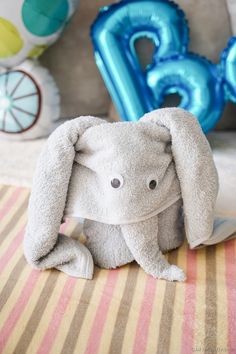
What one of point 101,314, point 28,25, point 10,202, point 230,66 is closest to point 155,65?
point 230,66

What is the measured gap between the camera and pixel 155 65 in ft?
4.13

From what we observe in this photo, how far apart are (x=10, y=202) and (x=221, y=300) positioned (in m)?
0.58

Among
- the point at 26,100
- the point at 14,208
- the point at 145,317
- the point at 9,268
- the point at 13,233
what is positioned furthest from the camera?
the point at 26,100

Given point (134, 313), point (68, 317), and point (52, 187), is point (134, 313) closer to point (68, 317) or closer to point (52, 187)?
point (68, 317)

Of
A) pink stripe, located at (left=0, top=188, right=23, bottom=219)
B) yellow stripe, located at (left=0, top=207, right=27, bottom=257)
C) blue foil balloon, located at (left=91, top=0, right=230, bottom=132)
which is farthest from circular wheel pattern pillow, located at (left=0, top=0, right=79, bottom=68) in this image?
yellow stripe, located at (left=0, top=207, right=27, bottom=257)

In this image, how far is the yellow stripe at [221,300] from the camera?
26.9 inches

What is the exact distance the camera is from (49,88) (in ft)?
4.50

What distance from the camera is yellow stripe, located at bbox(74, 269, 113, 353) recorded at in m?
0.69

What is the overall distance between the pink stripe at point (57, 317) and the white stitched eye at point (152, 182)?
22 cm

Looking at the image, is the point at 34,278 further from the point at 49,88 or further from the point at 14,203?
the point at 49,88

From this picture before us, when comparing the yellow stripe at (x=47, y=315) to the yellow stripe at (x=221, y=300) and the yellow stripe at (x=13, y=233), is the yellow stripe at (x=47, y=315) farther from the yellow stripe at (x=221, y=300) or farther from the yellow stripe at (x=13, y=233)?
the yellow stripe at (x=221, y=300)

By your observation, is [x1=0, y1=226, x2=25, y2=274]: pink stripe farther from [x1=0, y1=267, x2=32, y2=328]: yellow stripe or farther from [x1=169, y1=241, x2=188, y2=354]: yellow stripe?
[x1=169, y1=241, x2=188, y2=354]: yellow stripe

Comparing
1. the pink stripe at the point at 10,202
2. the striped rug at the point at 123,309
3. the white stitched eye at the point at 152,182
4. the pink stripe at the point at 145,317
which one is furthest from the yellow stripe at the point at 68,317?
A: the pink stripe at the point at 10,202

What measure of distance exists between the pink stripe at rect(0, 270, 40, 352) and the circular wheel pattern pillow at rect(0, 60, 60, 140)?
0.64 metres
